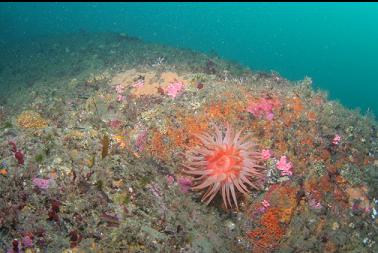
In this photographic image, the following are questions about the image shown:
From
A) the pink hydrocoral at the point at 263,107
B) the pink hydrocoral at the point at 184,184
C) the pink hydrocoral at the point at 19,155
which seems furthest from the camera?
the pink hydrocoral at the point at 263,107

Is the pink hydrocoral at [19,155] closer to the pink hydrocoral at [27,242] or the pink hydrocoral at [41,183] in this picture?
the pink hydrocoral at [41,183]

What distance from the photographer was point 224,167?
6.61m

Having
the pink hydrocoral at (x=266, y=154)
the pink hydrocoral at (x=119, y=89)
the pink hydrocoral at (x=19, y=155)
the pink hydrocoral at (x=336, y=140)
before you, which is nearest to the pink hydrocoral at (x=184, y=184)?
the pink hydrocoral at (x=266, y=154)

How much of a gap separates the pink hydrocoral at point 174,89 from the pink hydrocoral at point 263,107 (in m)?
2.04

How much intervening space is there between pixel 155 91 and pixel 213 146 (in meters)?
3.43

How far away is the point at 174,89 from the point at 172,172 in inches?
110

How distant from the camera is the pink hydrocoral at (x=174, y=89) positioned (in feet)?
30.5

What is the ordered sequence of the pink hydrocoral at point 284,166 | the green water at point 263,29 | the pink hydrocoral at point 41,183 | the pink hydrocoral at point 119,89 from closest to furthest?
the pink hydrocoral at point 41,183, the pink hydrocoral at point 284,166, the pink hydrocoral at point 119,89, the green water at point 263,29

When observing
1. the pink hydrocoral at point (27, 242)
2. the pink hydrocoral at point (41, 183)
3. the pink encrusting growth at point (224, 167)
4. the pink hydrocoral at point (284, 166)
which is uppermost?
the pink hydrocoral at point (284, 166)

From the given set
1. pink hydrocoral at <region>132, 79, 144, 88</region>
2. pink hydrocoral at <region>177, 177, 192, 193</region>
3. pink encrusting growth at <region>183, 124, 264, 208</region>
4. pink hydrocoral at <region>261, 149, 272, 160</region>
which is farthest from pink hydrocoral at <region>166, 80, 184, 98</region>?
pink hydrocoral at <region>261, 149, 272, 160</region>

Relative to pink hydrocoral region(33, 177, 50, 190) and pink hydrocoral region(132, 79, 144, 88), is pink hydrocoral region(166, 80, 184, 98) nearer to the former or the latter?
pink hydrocoral region(132, 79, 144, 88)

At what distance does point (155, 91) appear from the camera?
9.66 metres

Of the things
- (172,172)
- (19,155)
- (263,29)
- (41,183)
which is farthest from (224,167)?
(263,29)

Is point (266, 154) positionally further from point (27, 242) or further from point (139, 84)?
point (27, 242)
